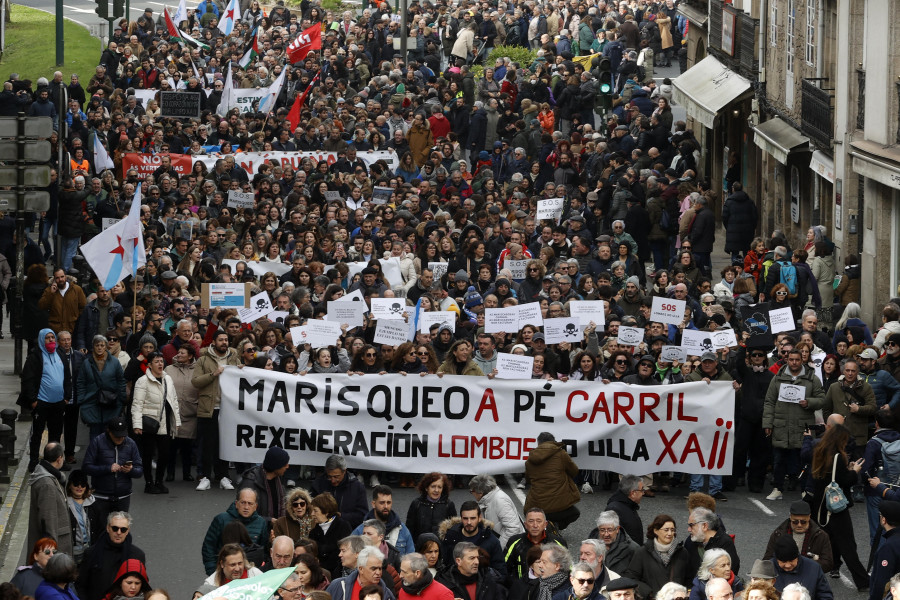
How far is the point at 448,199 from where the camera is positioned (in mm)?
27578

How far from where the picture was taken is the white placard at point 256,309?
20.5 metres

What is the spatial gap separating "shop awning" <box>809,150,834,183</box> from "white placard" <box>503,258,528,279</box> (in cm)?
645

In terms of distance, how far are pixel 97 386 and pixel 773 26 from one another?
719 inches

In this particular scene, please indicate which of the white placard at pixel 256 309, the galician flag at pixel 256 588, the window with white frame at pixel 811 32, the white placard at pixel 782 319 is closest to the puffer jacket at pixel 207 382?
the white placard at pixel 256 309

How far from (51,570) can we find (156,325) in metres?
7.79

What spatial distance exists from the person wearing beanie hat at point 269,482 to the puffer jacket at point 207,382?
359cm

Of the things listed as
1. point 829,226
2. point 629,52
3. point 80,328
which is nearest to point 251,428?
point 80,328

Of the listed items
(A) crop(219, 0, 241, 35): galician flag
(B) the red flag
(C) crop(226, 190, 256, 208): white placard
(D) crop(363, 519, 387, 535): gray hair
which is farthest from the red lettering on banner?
(A) crop(219, 0, 241, 35): galician flag

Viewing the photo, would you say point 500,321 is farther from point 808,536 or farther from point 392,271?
point 808,536

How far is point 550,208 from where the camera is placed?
2622cm

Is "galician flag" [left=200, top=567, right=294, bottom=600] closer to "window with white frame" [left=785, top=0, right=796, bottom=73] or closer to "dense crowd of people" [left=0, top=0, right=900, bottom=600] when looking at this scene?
"dense crowd of people" [left=0, top=0, right=900, bottom=600]

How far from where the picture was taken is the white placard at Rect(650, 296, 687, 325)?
20094 mm

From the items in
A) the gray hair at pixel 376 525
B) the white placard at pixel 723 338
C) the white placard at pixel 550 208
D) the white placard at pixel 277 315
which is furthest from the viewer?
the white placard at pixel 550 208

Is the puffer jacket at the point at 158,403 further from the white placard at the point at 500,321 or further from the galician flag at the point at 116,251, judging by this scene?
the white placard at the point at 500,321
